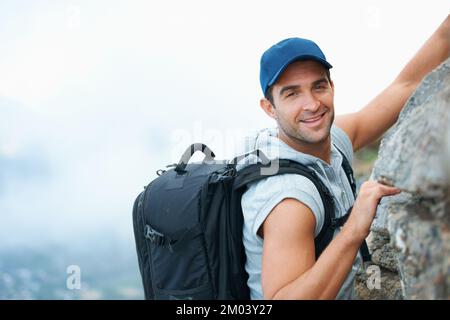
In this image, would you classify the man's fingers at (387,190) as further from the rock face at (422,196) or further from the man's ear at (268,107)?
the man's ear at (268,107)

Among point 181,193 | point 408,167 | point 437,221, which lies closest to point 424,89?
point 408,167

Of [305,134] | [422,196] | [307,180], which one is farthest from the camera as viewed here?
[305,134]

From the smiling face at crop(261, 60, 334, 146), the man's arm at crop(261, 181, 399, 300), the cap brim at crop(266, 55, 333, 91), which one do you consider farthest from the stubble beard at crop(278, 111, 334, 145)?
the man's arm at crop(261, 181, 399, 300)

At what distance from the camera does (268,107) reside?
3807mm

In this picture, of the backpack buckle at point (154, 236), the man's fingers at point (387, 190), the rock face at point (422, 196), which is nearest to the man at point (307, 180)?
the man's fingers at point (387, 190)

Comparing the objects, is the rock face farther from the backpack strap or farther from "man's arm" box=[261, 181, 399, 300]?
the backpack strap

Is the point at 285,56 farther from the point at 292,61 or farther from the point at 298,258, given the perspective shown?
the point at 298,258

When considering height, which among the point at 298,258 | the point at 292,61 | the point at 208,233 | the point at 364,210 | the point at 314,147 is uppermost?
the point at 292,61

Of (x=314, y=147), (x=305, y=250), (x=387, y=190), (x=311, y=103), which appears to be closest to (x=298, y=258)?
(x=305, y=250)

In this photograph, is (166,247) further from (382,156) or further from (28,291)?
(28,291)

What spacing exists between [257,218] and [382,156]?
80 cm

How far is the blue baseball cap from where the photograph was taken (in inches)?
138

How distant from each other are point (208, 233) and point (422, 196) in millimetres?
1379

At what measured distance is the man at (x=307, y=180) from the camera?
2.86m
